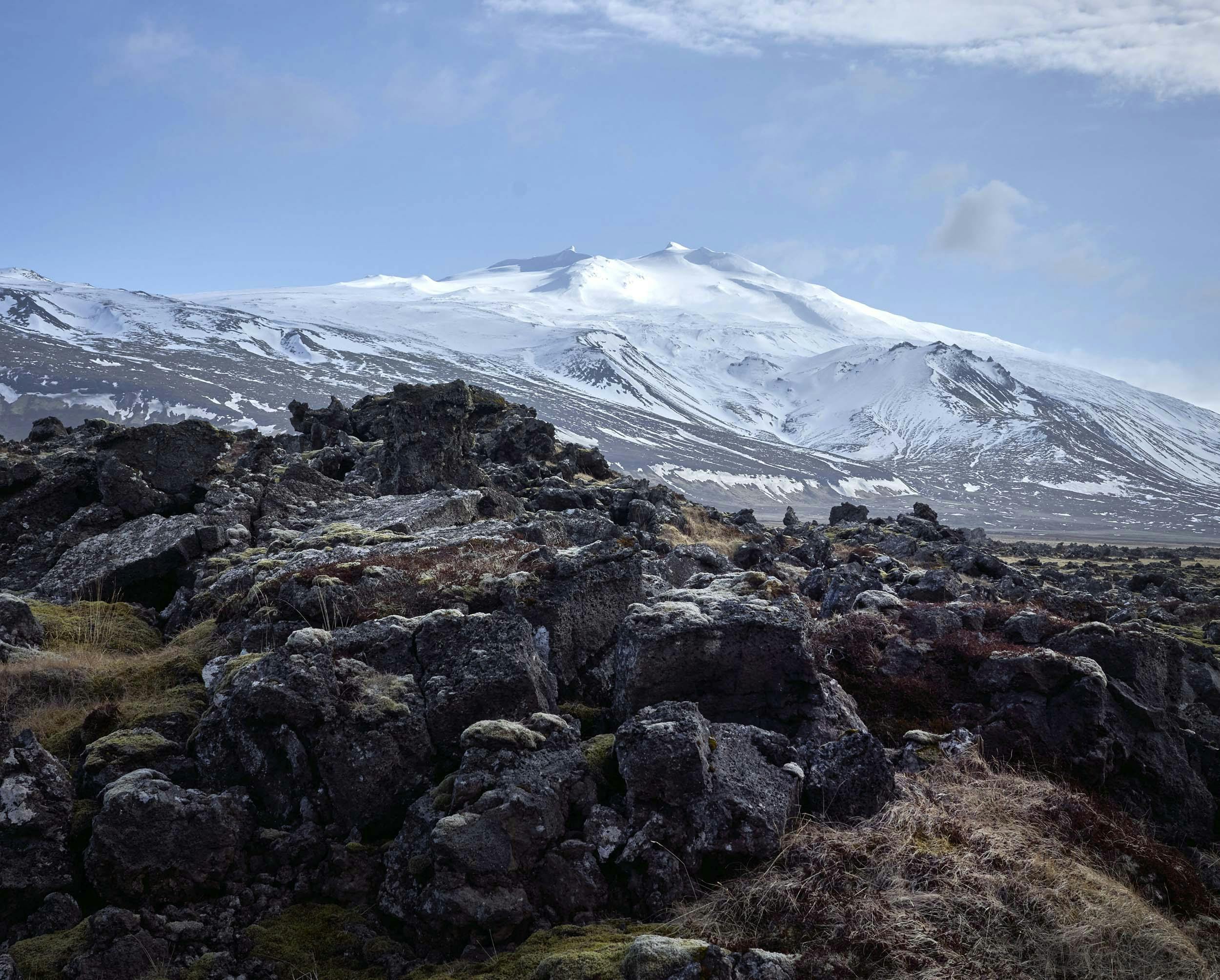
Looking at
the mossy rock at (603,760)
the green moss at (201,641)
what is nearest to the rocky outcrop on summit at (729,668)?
the mossy rock at (603,760)

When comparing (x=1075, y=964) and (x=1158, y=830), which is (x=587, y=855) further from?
(x=1158, y=830)

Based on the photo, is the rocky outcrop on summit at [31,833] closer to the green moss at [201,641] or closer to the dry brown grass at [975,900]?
the green moss at [201,641]

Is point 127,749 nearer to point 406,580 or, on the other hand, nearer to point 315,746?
point 315,746

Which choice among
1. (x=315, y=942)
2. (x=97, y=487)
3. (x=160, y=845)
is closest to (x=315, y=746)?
(x=160, y=845)

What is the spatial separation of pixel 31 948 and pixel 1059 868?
7.79 meters

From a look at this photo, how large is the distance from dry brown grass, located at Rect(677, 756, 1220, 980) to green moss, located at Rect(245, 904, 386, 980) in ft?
8.47

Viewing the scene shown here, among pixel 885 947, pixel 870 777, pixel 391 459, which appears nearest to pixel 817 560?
pixel 391 459

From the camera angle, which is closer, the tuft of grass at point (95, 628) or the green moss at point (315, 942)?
the green moss at point (315, 942)

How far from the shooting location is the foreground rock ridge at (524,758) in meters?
6.24

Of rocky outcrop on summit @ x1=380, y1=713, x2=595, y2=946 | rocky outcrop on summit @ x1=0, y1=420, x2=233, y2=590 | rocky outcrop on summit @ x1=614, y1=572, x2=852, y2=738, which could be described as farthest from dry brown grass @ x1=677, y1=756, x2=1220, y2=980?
rocky outcrop on summit @ x1=0, y1=420, x2=233, y2=590

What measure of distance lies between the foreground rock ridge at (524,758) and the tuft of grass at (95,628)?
0.22 ft

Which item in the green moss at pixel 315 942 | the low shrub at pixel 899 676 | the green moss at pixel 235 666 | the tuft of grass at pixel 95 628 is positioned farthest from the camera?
the tuft of grass at pixel 95 628

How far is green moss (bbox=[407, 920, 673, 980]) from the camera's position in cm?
553

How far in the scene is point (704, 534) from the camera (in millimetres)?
31844
